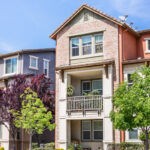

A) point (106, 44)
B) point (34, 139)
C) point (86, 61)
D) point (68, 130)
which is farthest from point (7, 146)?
point (106, 44)

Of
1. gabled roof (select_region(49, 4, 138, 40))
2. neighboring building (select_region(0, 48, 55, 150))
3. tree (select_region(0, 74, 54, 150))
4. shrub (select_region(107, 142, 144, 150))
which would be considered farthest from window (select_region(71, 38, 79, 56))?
shrub (select_region(107, 142, 144, 150))

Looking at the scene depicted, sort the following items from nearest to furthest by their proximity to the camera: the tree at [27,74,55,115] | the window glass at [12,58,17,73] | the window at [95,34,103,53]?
the window at [95,34,103,53] → the tree at [27,74,55,115] → the window glass at [12,58,17,73]

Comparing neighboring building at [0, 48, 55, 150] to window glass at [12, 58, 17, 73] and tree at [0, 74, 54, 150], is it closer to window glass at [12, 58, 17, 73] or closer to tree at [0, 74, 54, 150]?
window glass at [12, 58, 17, 73]

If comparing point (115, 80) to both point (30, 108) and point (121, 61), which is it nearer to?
point (121, 61)

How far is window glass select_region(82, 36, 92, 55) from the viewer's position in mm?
27016

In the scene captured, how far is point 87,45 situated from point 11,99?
8112mm

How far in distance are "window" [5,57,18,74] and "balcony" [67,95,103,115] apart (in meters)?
9.84

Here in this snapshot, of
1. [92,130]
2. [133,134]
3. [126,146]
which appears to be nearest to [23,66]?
[92,130]

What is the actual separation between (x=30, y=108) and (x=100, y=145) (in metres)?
6.41

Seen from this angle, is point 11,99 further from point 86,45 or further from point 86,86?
point 86,45

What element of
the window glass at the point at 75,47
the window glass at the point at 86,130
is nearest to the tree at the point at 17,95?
the window glass at the point at 86,130

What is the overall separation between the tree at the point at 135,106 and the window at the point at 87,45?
698 centimetres

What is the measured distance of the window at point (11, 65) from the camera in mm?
34581

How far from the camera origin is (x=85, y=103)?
26031mm
